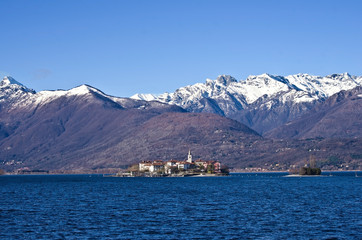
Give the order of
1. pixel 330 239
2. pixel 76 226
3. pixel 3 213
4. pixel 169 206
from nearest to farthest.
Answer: pixel 330 239
pixel 76 226
pixel 3 213
pixel 169 206

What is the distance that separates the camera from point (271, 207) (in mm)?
117562

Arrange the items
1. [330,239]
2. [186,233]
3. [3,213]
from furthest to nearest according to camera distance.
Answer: [3,213], [186,233], [330,239]

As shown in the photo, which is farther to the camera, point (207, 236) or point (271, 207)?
point (271, 207)

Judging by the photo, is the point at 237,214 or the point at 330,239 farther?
the point at 237,214

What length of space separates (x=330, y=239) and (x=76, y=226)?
3521cm

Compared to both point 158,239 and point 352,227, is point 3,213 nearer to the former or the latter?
point 158,239

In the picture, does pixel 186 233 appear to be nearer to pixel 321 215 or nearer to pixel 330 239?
pixel 330 239

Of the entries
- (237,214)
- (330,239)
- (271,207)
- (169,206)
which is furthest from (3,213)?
(330,239)

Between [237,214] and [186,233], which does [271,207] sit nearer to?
[237,214]

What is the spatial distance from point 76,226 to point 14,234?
9753 millimetres

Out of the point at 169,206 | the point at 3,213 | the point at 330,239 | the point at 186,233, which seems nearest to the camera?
the point at 330,239

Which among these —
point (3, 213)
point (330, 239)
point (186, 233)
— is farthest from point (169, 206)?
point (330, 239)

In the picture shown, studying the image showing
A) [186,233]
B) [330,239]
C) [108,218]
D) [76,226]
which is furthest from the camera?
[108,218]

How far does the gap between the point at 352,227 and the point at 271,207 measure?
30.3 m
